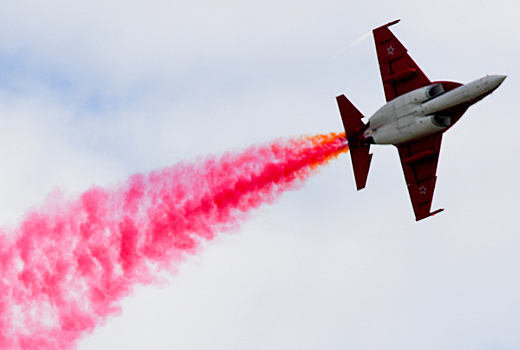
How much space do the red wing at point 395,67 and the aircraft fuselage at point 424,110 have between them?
1049mm

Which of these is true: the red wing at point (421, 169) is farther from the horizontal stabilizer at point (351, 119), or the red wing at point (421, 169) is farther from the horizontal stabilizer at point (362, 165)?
the horizontal stabilizer at point (351, 119)

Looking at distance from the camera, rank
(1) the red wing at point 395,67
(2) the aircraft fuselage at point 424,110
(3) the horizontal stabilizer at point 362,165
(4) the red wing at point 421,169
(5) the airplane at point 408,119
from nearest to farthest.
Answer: (2) the aircraft fuselage at point 424,110, (5) the airplane at point 408,119, (1) the red wing at point 395,67, (4) the red wing at point 421,169, (3) the horizontal stabilizer at point 362,165

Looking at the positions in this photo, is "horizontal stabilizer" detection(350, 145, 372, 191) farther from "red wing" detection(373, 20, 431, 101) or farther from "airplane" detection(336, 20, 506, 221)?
"red wing" detection(373, 20, 431, 101)

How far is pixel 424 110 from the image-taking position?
347ft

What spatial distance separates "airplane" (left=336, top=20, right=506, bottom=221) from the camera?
10581 cm

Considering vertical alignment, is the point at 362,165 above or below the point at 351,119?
below

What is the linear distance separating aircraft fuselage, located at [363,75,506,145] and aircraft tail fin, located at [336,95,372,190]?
1.67 ft

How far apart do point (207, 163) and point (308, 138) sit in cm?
644

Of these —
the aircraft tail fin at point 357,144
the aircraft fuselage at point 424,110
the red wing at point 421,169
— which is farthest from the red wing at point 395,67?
the red wing at point 421,169

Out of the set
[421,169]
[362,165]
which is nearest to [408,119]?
[421,169]

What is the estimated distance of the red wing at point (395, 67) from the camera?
107500 millimetres

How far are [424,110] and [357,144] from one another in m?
5.04

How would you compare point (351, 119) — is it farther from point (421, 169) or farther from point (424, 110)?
point (421, 169)

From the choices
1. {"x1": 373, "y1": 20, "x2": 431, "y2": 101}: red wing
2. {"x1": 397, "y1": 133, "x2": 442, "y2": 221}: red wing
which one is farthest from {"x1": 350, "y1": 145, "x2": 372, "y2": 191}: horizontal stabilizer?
{"x1": 373, "y1": 20, "x2": 431, "y2": 101}: red wing
